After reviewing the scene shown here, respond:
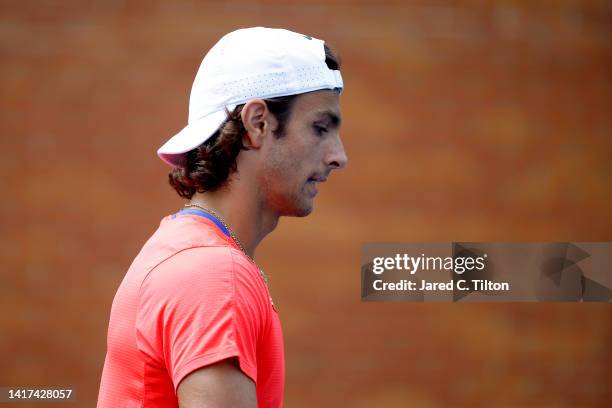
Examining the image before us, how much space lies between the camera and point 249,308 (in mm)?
1016

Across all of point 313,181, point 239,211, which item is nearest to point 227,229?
point 239,211

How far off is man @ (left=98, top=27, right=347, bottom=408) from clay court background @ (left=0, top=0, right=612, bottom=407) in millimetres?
1894

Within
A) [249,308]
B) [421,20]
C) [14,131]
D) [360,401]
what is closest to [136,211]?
[14,131]

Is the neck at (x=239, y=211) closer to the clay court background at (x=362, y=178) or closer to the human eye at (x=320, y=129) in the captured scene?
the human eye at (x=320, y=129)

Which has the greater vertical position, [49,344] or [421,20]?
[421,20]

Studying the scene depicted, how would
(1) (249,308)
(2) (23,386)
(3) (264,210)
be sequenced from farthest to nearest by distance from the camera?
(2) (23,386)
(3) (264,210)
(1) (249,308)

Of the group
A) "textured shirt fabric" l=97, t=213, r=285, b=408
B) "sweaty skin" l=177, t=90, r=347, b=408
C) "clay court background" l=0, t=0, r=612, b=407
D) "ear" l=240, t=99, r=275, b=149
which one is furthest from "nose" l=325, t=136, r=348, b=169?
"clay court background" l=0, t=0, r=612, b=407

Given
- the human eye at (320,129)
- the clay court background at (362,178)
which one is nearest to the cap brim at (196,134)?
the human eye at (320,129)

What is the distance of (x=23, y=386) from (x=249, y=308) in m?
2.45

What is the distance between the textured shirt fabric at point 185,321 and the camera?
973mm

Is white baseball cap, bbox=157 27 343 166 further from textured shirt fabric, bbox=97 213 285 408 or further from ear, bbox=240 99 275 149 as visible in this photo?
textured shirt fabric, bbox=97 213 285 408

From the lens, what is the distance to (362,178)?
322 cm

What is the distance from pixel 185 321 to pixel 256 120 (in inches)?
14.6

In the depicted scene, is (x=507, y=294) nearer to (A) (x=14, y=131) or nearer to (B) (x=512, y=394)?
(B) (x=512, y=394)
